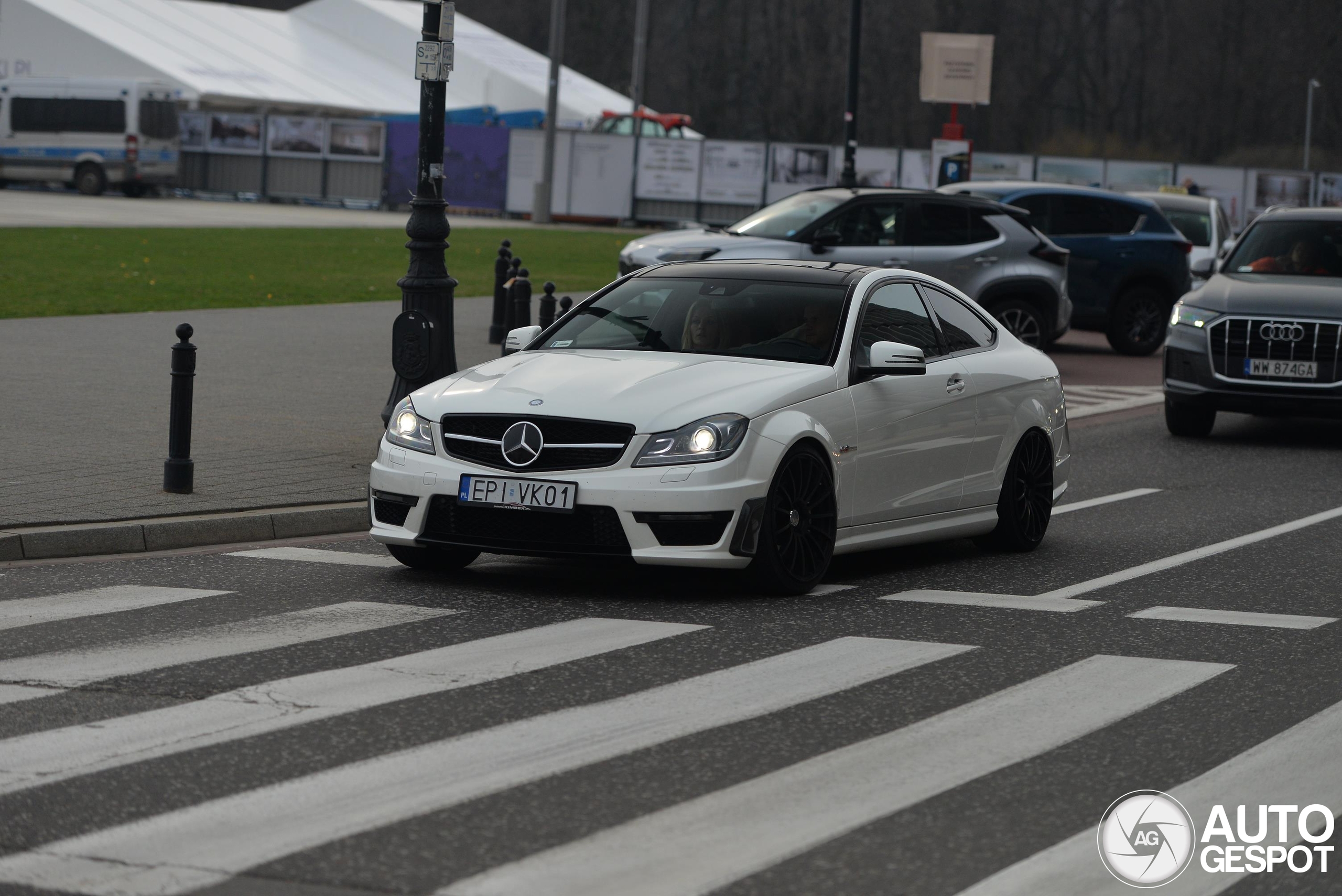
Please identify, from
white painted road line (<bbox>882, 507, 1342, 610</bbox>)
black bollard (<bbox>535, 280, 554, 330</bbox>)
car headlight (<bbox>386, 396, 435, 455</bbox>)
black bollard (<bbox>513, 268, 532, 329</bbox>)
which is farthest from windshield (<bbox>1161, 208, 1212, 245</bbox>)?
car headlight (<bbox>386, 396, 435, 455</bbox>)

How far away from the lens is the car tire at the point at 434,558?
9.00 metres

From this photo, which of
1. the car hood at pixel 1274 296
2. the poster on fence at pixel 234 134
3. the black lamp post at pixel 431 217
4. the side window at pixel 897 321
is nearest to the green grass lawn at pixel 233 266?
the black lamp post at pixel 431 217

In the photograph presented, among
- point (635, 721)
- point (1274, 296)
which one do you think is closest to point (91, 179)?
point (1274, 296)

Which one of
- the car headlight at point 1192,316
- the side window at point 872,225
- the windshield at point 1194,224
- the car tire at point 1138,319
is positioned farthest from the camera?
the windshield at point 1194,224

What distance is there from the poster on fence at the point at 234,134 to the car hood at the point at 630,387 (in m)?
50.3

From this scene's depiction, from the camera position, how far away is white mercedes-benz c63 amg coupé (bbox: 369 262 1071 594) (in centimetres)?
816

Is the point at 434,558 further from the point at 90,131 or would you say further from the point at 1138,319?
the point at 90,131

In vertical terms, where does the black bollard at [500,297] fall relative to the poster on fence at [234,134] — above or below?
below

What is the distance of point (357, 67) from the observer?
67.5 m

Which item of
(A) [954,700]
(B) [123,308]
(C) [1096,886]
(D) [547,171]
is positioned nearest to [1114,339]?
(B) [123,308]

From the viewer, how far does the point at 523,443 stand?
27.0ft

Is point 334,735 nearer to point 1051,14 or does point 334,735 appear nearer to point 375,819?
point 375,819

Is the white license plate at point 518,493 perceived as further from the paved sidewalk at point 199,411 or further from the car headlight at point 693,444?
the paved sidewalk at point 199,411

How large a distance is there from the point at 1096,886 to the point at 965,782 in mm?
900
